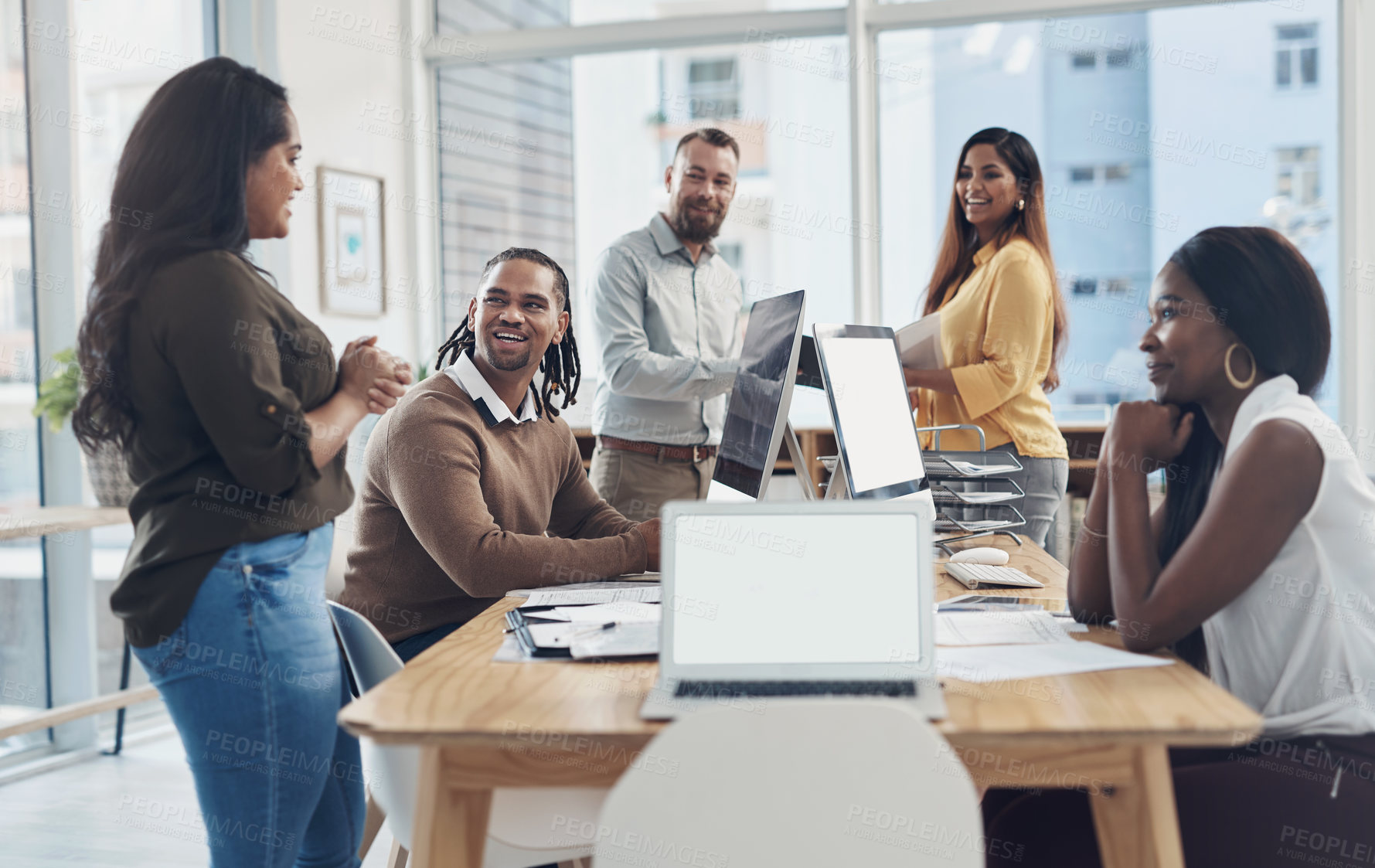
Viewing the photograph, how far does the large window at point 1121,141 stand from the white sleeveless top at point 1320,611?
8.53ft

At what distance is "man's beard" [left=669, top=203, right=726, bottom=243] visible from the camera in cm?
300

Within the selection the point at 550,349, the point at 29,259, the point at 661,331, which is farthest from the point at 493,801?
the point at 29,259

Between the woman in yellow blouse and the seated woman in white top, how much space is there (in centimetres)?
100

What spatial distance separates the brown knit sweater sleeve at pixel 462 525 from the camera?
1.75 meters

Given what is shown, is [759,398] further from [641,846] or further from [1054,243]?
[1054,243]

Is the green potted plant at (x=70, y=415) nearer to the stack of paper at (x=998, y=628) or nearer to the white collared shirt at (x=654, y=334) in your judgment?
the white collared shirt at (x=654, y=334)

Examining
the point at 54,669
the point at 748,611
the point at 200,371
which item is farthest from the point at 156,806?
the point at 748,611

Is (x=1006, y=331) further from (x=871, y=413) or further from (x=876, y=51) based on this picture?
(x=876, y=51)

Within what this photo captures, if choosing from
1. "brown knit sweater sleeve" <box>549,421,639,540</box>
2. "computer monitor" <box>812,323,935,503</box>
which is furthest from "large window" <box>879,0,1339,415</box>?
"brown knit sweater sleeve" <box>549,421,639,540</box>

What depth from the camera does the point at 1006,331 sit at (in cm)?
246

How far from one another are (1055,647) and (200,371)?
109cm

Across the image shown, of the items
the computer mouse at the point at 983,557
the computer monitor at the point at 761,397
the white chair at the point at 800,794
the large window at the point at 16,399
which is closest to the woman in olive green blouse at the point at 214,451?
the white chair at the point at 800,794

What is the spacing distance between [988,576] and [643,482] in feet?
4.37

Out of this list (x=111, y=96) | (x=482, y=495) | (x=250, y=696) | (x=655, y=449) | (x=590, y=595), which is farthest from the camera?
(x=111, y=96)
